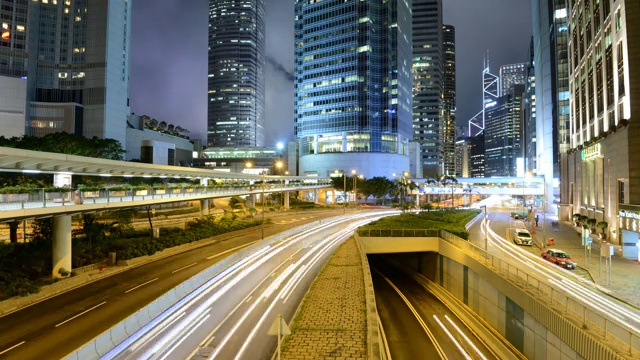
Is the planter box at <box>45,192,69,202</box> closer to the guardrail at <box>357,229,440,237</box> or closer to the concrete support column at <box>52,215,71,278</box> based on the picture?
the concrete support column at <box>52,215,71,278</box>

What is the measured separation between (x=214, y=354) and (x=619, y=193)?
4544cm

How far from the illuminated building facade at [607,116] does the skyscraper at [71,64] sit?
11632 centimetres

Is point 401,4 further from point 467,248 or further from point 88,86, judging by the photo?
point 467,248

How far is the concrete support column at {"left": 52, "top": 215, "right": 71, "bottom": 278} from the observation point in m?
24.8

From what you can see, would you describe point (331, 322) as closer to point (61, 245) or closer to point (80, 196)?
point (80, 196)

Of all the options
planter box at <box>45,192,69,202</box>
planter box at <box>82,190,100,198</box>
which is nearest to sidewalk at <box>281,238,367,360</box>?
planter box at <box>82,190,100,198</box>

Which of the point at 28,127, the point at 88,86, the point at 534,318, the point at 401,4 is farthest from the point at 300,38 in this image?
the point at 534,318

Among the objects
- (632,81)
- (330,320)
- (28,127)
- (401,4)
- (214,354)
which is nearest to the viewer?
(214,354)

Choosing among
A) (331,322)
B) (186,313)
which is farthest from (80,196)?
(331,322)

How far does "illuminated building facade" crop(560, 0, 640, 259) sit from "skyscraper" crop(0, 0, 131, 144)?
11632cm

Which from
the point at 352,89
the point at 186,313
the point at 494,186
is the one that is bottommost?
the point at 186,313

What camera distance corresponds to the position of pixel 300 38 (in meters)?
146

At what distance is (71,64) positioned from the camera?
360ft

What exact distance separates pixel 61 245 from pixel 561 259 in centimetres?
3866
